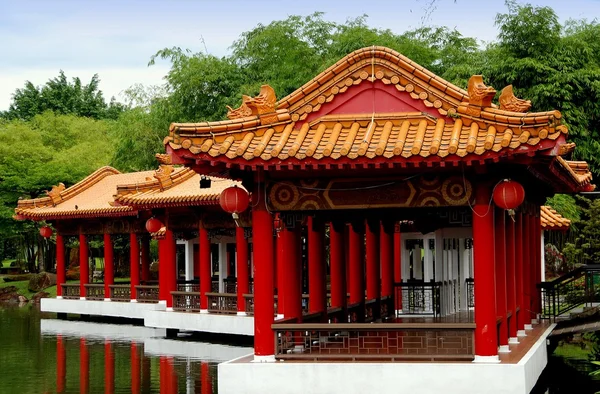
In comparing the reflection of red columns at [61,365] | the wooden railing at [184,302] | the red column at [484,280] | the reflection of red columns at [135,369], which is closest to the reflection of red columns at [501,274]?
the red column at [484,280]

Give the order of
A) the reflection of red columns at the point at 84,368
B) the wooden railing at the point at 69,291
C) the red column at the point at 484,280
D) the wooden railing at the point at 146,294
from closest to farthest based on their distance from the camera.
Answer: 1. the red column at the point at 484,280
2. the reflection of red columns at the point at 84,368
3. the wooden railing at the point at 146,294
4. the wooden railing at the point at 69,291

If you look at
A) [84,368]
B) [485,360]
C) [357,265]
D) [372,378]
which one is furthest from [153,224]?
[485,360]

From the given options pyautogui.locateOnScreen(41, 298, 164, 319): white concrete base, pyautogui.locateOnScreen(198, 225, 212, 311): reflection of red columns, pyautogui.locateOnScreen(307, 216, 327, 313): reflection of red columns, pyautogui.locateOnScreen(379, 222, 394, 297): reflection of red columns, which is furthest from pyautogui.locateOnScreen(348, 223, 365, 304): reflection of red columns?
pyautogui.locateOnScreen(41, 298, 164, 319): white concrete base

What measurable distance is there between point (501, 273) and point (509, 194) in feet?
6.53

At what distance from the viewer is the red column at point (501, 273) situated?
1434 cm

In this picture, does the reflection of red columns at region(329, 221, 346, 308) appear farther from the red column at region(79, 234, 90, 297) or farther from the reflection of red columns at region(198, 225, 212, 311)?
the red column at region(79, 234, 90, 297)

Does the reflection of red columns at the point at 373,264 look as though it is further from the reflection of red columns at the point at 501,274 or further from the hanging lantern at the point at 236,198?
the hanging lantern at the point at 236,198

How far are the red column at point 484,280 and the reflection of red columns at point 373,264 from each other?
21.9 feet

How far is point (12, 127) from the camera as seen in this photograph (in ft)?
179

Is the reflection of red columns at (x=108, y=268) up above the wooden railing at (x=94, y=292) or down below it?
above

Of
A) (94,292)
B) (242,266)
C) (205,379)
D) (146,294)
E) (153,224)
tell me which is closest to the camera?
(205,379)

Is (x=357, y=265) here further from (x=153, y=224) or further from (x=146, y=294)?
(x=146, y=294)

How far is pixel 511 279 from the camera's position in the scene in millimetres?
16094

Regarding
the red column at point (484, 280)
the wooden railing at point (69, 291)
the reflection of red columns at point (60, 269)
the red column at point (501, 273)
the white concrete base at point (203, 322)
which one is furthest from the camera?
the reflection of red columns at point (60, 269)
